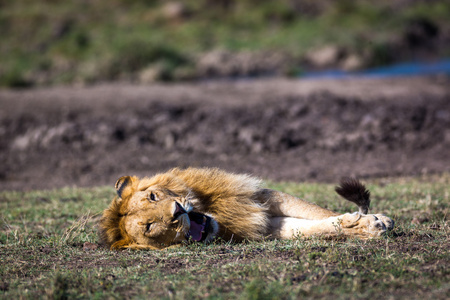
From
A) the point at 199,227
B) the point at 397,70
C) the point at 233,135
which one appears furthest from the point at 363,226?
the point at 397,70

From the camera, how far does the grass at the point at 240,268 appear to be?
3.27 meters

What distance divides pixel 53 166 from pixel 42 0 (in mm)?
27126

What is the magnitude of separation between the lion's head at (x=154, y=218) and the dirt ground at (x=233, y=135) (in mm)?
4016

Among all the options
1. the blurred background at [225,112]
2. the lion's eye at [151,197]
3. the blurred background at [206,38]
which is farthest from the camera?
the blurred background at [206,38]

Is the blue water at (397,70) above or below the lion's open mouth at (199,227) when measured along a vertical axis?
above

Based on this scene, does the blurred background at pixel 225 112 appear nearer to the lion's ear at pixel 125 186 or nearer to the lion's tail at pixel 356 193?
the lion's tail at pixel 356 193

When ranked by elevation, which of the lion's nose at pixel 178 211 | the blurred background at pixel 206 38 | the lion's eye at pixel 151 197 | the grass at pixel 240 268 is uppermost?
the blurred background at pixel 206 38

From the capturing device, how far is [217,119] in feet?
35.6

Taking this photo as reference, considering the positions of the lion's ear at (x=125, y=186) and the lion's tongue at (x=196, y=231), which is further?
the lion's ear at (x=125, y=186)

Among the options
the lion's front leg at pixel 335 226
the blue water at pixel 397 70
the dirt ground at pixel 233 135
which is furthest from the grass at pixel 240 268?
the blue water at pixel 397 70

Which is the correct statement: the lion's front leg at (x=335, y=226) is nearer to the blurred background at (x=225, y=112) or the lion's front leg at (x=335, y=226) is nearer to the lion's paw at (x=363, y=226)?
the lion's paw at (x=363, y=226)

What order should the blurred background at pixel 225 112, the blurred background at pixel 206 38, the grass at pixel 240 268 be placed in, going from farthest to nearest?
1. the blurred background at pixel 206 38
2. the blurred background at pixel 225 112
3. the grass at pixel 240 268

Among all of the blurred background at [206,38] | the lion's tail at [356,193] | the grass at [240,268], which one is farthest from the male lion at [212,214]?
the blurred background at [206,38]

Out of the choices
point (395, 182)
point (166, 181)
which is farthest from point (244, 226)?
point (395, 182)
